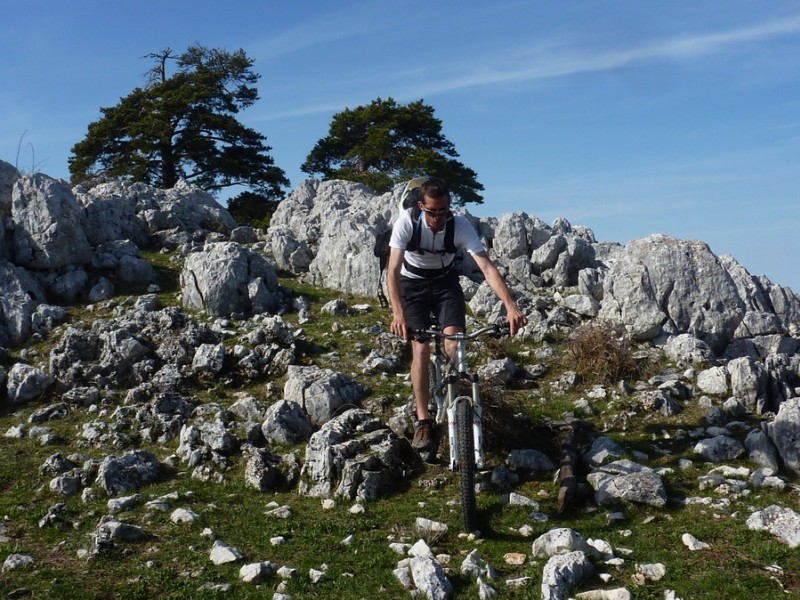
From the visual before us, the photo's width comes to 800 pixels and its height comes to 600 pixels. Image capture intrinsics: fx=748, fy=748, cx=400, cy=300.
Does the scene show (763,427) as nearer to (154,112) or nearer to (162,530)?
(162,530)

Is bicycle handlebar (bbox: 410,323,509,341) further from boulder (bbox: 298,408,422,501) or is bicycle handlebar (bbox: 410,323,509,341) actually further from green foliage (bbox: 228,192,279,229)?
green foliage (bbox: 228,192,279,229)

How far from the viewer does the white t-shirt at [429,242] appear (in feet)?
27.0

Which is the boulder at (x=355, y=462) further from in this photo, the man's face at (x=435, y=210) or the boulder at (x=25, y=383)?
the boulder at (x=25, y=383)

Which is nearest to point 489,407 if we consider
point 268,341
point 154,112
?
point 268,341

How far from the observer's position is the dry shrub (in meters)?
12.3

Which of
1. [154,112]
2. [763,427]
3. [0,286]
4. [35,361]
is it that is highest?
[154,112]

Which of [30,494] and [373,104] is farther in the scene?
[373,104]

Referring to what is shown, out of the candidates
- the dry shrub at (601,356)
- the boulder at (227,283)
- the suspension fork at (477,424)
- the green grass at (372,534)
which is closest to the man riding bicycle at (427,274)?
the suspension fork at (477,424)

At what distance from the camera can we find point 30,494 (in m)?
9.18

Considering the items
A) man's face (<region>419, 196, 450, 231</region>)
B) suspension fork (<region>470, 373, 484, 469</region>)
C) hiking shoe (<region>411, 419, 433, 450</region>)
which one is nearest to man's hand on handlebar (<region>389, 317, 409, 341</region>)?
suspension fork (<region>470, 373, 484, 469</region>)

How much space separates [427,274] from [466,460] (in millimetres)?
2446

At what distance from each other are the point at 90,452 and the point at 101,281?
761 cm

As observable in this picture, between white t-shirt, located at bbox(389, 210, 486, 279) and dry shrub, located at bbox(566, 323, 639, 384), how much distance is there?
4.69 metres

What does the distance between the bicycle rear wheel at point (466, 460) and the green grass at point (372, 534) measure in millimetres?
244
